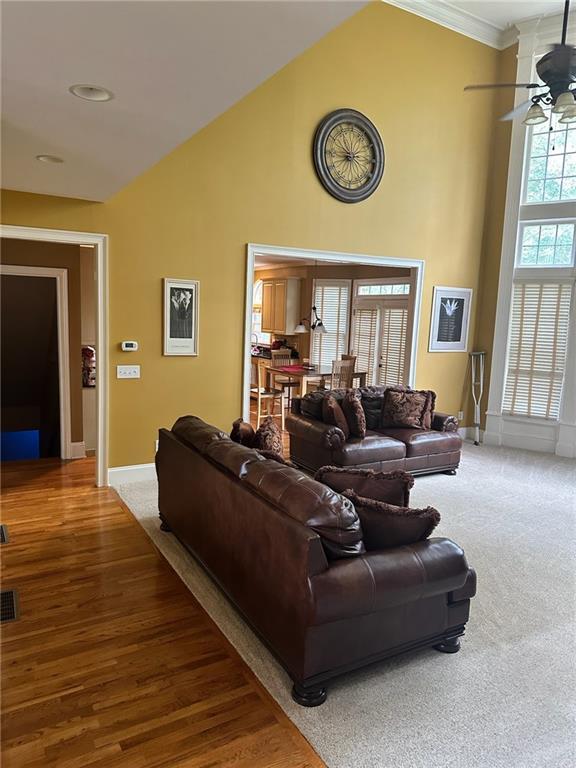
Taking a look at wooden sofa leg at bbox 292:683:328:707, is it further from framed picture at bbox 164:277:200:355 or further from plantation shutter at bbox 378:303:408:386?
plantation shutter at bbox 378:303:408:386

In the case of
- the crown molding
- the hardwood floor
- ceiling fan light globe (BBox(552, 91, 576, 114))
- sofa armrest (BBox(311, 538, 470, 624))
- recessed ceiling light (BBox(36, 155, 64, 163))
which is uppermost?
the crown molding

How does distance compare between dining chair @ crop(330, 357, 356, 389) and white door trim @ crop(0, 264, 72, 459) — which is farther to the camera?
dining chair @ crop(330, 357, 356, 389)

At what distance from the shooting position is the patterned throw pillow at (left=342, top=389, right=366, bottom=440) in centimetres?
557

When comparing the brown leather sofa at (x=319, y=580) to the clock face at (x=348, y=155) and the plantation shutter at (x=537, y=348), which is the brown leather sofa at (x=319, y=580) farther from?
the plantation shutter at (x=537, y=348)

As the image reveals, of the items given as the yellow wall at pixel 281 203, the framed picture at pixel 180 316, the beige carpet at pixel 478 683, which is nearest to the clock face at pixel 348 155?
the yellow wall at pixel 281 203

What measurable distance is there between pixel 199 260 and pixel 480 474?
13.2 ft

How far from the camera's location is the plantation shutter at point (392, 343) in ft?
27.7

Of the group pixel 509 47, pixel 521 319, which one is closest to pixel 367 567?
pixel 521 319

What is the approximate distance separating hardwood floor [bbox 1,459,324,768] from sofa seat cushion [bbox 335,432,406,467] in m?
2.19

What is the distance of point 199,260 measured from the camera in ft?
17.8

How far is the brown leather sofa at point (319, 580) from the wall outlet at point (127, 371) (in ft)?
8.14

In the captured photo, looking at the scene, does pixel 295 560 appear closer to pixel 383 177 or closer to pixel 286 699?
pixel 286 699

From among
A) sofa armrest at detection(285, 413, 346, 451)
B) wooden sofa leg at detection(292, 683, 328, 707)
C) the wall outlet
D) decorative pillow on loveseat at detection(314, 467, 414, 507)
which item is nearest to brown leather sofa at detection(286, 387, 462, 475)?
sofa armrest at detection(285, 413, 346, 451)

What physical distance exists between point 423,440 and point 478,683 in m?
3.41
